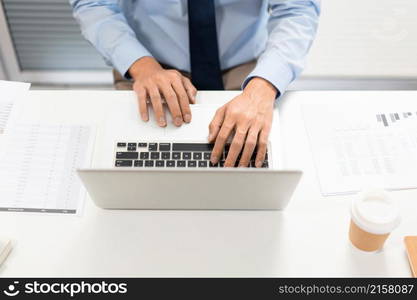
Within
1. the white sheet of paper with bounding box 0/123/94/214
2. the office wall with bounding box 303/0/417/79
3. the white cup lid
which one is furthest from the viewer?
the office wall with bounding box 303/0/417/79

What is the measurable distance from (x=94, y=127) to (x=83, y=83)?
1.25 metres

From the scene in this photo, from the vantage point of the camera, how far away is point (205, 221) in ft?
2.75

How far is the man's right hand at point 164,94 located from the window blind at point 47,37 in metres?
1.05

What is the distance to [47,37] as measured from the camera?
6.49ft

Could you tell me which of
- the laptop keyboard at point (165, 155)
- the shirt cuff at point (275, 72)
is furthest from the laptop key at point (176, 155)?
the shirt cuff at point (275, 72)

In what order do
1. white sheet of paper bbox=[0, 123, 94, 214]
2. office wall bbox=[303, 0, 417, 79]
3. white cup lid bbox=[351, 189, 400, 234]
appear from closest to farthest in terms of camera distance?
white cup lid bbox=[351, 189, 400, 234] < white sheet of paper bbox=[0, 123, 94, 214] < office wall bbox=[303, 0, 417, 79]

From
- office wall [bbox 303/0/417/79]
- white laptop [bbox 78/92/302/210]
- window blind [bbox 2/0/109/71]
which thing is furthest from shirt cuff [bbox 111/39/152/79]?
office wall [bbox 303/0/417/79]

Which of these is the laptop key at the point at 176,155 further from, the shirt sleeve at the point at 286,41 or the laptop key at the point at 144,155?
the shirt sleeve at the point at 286,41

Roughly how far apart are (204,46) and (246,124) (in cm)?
37

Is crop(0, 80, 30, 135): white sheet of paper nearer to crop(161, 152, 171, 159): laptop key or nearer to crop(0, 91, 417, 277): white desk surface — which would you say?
crop(0, 91, 417, 277): white desk surface

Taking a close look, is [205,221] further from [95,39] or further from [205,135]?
[95,39]

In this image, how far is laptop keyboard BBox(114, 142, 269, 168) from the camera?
2.85 ft

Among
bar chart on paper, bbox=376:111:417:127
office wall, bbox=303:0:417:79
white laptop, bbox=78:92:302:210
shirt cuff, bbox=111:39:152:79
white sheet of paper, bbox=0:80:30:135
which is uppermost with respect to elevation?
office wall, bbox=303:0:417:79

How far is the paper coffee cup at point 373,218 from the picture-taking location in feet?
2.38
